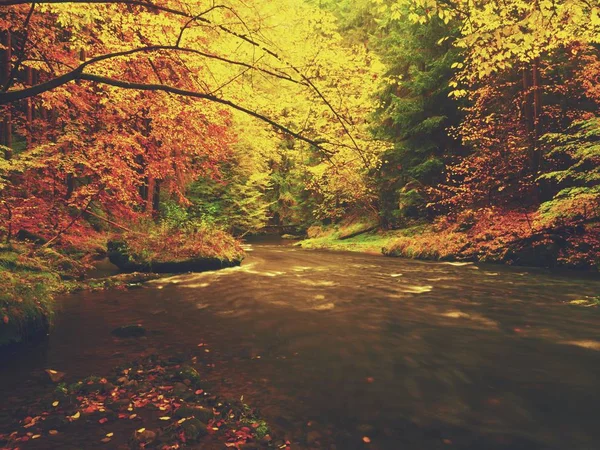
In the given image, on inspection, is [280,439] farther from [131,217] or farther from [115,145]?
[131,217]

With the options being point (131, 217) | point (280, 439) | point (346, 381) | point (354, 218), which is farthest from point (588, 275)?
point (354, 218)

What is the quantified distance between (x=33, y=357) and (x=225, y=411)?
3.34 m

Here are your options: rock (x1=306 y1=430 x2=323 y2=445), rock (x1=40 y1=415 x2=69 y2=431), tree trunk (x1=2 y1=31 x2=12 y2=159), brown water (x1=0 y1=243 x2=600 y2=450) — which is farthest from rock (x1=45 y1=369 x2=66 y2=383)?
tree trunk (x1=2 y1=31 x2=12 y2=159)

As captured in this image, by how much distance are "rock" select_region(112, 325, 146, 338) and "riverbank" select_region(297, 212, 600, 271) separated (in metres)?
12.5

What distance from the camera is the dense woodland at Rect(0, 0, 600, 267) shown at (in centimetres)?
601

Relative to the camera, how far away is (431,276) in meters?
12.5

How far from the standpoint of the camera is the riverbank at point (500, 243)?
12.4 m

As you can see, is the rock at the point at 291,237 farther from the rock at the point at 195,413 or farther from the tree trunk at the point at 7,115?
the rock at the point at 195,413

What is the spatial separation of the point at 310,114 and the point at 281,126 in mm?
3320

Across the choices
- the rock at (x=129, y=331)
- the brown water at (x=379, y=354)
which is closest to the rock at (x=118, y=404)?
the brown water at (x=379, y=354)

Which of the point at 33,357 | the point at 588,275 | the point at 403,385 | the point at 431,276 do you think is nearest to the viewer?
the point at 403,385

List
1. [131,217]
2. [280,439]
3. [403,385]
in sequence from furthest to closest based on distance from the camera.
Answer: [131,217], [403,385], [280,439]

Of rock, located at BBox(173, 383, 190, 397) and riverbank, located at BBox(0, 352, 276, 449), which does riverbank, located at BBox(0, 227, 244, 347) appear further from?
rock, located at BBox(173, 383, 190, 397)

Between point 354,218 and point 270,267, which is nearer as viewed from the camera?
point 270,267
